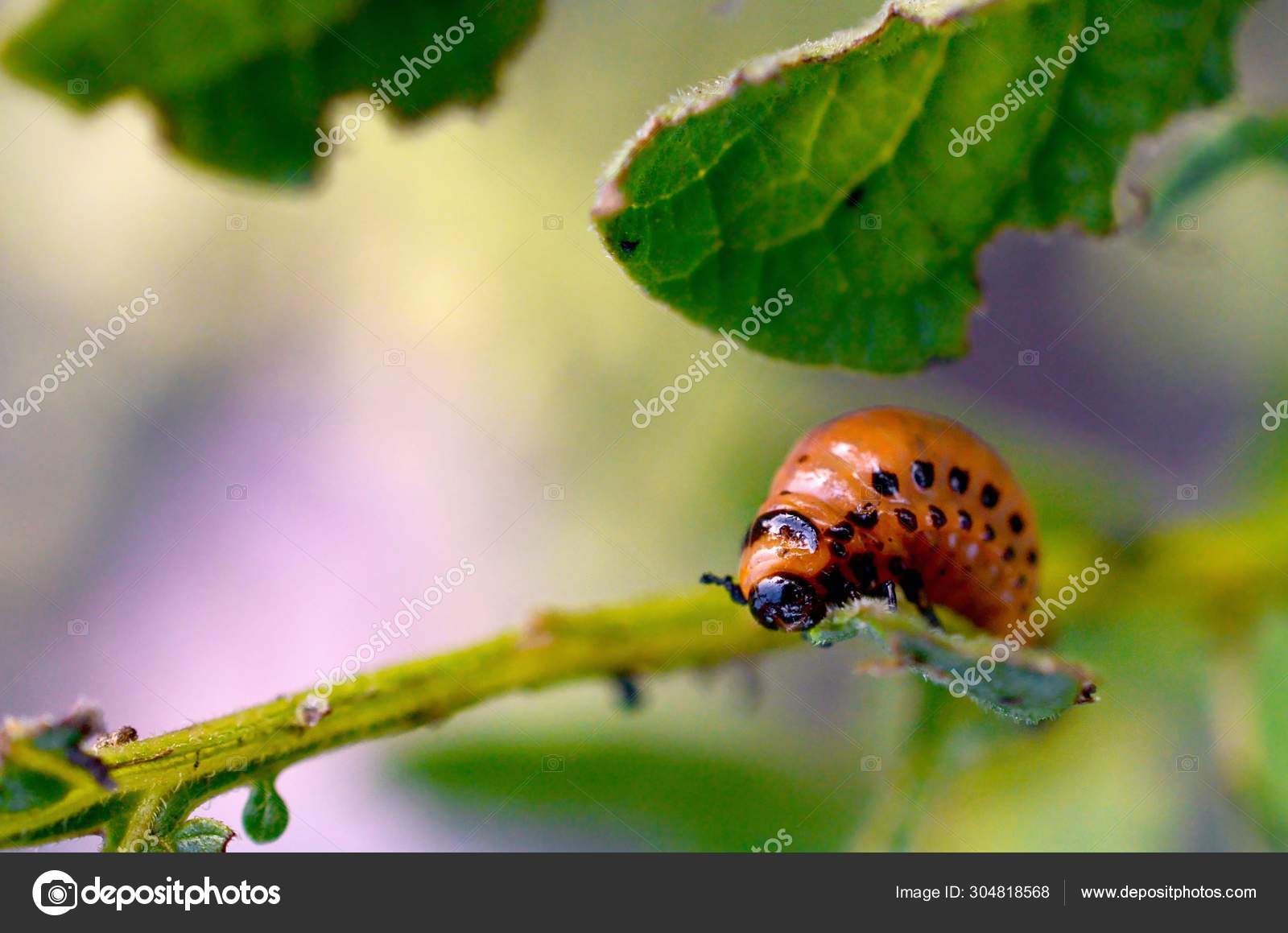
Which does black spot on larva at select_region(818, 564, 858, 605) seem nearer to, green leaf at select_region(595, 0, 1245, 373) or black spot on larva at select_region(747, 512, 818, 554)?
black spot on larva at select_region(747, 512, 818, 554)

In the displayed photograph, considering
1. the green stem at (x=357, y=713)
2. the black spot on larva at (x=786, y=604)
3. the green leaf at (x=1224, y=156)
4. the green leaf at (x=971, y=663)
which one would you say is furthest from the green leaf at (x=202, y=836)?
the green leaf at (x=1224, y=156)

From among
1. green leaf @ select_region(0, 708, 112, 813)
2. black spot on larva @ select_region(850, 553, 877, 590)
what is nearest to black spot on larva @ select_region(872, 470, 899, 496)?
black spot on larva @ select_region(850, 553, 877, 590)

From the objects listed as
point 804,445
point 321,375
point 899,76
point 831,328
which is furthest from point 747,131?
point 321,375

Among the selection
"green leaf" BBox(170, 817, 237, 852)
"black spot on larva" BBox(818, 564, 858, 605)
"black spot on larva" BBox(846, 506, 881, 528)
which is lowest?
"green leaf" BBox(170, 817, 237, 852)

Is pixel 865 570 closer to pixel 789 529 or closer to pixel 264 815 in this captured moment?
pixel 789 529
